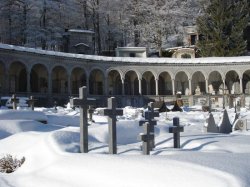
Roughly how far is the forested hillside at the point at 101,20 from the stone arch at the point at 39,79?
15.9m

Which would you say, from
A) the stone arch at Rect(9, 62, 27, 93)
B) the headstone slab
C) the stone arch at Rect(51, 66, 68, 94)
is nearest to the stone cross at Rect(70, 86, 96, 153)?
the headstone slab

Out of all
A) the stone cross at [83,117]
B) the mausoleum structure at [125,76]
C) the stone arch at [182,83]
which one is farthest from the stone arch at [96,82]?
the stone cross at [83,117]

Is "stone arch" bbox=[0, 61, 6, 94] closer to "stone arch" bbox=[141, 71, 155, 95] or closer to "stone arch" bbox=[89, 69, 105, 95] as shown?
"stone arch" bbox=[89, 69, 105, 95]

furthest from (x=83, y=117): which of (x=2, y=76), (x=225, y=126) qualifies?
(x=2, y=76)

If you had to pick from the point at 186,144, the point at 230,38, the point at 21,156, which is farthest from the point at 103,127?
the point at 230,38

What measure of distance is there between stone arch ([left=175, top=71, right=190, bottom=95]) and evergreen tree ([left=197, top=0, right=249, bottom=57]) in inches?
238

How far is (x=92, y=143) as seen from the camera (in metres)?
13.0

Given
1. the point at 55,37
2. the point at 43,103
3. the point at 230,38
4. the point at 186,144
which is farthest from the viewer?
the point at 55,37

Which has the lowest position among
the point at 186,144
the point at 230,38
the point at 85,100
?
the point at 186,144

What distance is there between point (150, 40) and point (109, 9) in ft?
36.1

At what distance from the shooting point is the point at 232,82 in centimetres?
5503

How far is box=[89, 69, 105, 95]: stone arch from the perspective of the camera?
5288cm

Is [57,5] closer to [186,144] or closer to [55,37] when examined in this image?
[55,37]

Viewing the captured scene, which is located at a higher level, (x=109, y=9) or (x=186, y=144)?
(x=109, y=9)
